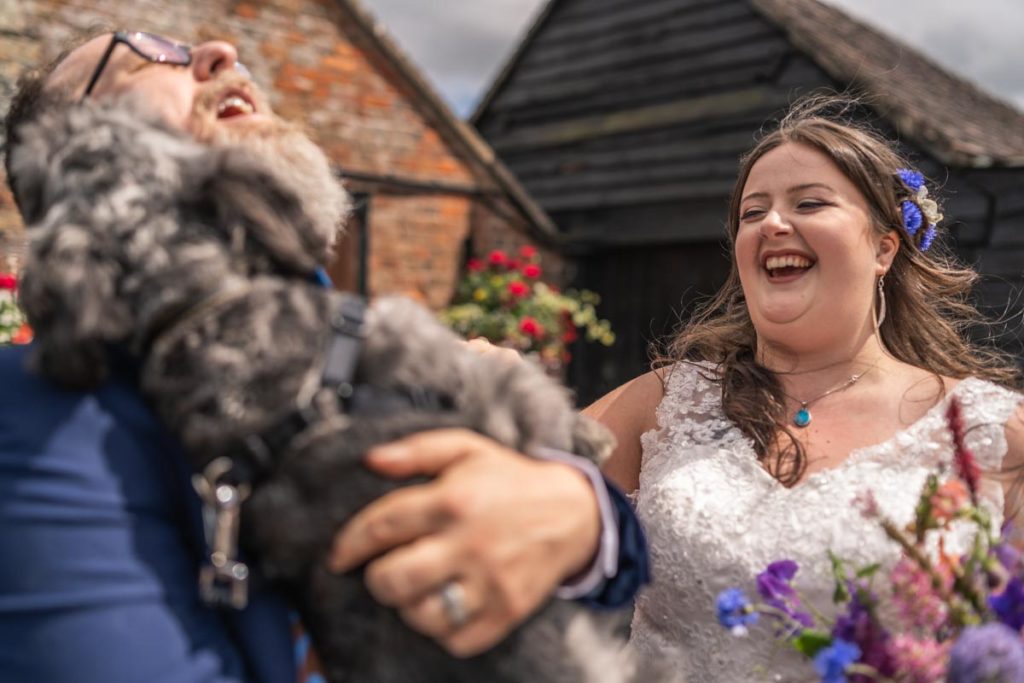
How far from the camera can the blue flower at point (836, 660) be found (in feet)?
3.79

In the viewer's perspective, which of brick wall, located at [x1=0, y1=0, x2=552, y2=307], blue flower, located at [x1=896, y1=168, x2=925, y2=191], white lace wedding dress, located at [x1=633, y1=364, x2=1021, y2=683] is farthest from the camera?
brick wall, located at [x1=0, y1=0, x2=552, y2=307]

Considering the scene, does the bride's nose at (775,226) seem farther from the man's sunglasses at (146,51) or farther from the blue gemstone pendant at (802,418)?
the man's sunglasses at (146,51)

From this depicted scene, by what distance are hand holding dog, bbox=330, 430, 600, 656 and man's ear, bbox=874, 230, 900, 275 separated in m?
1.81

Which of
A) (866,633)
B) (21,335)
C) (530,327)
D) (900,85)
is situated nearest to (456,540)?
(866,633)

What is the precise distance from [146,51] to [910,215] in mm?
2054

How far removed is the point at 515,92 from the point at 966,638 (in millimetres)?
10285

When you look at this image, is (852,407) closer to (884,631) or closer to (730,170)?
(884,631)

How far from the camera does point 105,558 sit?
1013 millimetres

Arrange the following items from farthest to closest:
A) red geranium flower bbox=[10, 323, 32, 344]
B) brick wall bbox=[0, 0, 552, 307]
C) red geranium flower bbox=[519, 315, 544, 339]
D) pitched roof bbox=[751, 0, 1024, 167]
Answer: red geranium flower bbox=[519, 315, 544, 339]
pitched roof bbox=[751, 0, 1024, 167]
brick wall bbox=[0, 0, 552, 307]
red geranium flower bbox=[10, 323, 32, 344]

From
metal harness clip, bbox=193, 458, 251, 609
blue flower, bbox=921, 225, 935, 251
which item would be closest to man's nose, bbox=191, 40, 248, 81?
metal harness clip, bbox=193, 458, 251, 609

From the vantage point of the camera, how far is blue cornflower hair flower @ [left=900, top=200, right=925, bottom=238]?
8.26 feet

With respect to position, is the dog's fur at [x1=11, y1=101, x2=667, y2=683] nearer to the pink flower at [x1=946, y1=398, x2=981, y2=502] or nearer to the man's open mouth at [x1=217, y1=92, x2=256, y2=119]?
Result: the man's open mouth at [x1=217, y1=92, x2=256, y2=119]

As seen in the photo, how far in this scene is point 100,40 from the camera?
1414mm

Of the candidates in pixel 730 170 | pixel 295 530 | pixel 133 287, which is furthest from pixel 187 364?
pixel 730 170
